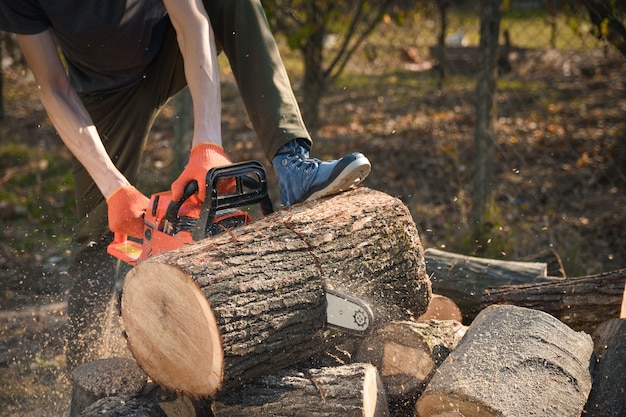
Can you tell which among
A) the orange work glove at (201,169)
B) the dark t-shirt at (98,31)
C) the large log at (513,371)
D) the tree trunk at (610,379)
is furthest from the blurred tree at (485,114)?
the orange work glove at (201,169)

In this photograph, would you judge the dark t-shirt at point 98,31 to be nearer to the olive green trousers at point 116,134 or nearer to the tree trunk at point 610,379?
the olive green trousers at point 116,134

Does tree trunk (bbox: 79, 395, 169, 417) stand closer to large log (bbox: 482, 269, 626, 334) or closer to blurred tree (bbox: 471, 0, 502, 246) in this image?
large log (bbox: 482, 269, 626, 334)

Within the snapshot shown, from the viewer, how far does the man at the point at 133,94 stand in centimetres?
277

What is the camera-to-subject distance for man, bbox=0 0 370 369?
9.08 ft

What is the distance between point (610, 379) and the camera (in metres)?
2.57

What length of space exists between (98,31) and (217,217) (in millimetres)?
1096

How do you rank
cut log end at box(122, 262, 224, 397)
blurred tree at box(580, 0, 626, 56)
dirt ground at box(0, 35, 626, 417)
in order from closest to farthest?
cut log end at box(122, 262, 224, 397)
dirt ground at box(0, 35, 626, 417)
blurred tree at box(580, 0, 626, 56)

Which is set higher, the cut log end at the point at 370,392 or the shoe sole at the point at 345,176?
the shoe sole at the point at 345,176

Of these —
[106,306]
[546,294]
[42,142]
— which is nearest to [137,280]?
[106,306]

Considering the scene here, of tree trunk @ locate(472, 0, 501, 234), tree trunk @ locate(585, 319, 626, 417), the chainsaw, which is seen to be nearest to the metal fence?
tree trunk @ locate(472, 0, 501, 234)

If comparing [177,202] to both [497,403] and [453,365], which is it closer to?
[453,365]

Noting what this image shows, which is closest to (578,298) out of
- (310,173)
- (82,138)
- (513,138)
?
(310,173)

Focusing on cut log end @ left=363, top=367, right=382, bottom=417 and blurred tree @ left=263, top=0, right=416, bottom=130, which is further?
blurred tree @ left=263, top=0, right=416, bottom=130

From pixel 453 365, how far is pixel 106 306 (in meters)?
A: 1.91
